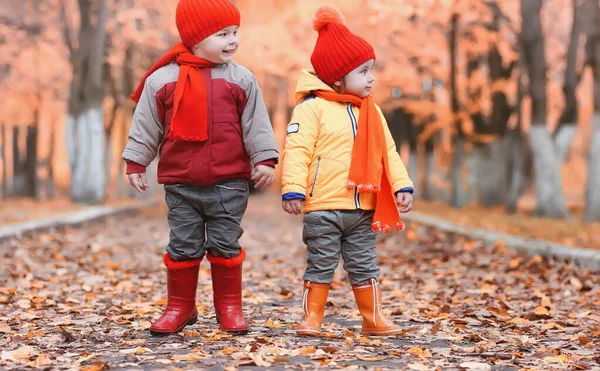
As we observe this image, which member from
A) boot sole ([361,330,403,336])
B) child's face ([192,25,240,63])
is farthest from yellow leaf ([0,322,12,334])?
boot sole ([361,330,403,336])

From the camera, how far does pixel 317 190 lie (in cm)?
518

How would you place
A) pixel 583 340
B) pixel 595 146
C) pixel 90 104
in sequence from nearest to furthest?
pixel 583 340
pixel 595 146
pixel 90 104

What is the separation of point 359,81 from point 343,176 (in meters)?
0.58

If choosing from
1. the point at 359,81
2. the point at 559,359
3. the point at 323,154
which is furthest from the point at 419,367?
the point at 359,81

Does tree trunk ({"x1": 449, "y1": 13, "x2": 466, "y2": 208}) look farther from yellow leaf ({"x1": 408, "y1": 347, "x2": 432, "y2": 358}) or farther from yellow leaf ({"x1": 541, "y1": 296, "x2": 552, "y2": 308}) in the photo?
yellow leaf ({"x1": 408, "y1": 347, "x2": 432, "y2": 358})

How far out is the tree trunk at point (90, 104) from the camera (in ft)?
70.1

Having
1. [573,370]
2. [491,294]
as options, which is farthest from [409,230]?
[573,370]

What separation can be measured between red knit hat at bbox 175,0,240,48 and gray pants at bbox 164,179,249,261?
851 millimetres

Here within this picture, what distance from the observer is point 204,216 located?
5.25 metres

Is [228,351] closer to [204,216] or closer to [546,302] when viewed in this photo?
[204,216]

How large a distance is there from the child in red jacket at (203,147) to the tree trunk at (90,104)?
16.7 metres

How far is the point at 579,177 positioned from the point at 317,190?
37.0 meters

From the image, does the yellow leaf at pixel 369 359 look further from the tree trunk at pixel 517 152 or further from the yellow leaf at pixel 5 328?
the tree trunk at pixel 517 152

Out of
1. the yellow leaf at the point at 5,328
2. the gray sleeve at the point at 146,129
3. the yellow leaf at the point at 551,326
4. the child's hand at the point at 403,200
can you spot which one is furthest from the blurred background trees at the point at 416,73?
the yellow leaf at the point at 5,328
